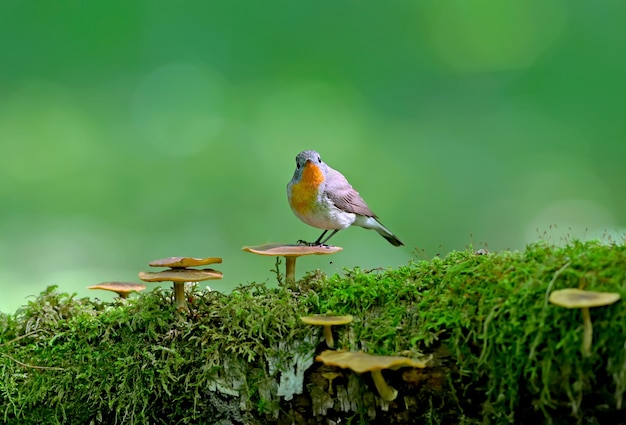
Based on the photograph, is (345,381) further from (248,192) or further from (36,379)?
(248,192)

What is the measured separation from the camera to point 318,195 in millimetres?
3814

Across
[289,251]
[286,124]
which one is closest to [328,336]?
[289,251]

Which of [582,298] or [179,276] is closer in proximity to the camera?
[582,298]

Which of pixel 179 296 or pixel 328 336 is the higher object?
pixel 179 296

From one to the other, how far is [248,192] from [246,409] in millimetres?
7161

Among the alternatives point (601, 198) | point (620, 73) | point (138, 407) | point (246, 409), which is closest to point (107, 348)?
point (138, 407)

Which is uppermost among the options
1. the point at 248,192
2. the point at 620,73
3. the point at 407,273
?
the point at 620,73

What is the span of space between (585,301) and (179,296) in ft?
6.36

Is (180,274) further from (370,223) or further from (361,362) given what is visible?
(370,223)

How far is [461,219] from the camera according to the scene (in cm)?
884

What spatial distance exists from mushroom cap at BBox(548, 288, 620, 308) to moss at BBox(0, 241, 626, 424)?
0.15 meters

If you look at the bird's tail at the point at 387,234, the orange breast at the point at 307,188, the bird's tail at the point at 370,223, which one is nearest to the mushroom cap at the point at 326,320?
the orange breast at the point at 307,188

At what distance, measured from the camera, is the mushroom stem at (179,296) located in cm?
282

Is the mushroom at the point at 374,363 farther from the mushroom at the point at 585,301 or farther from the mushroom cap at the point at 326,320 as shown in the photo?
the mushroom at the point at 585,301
